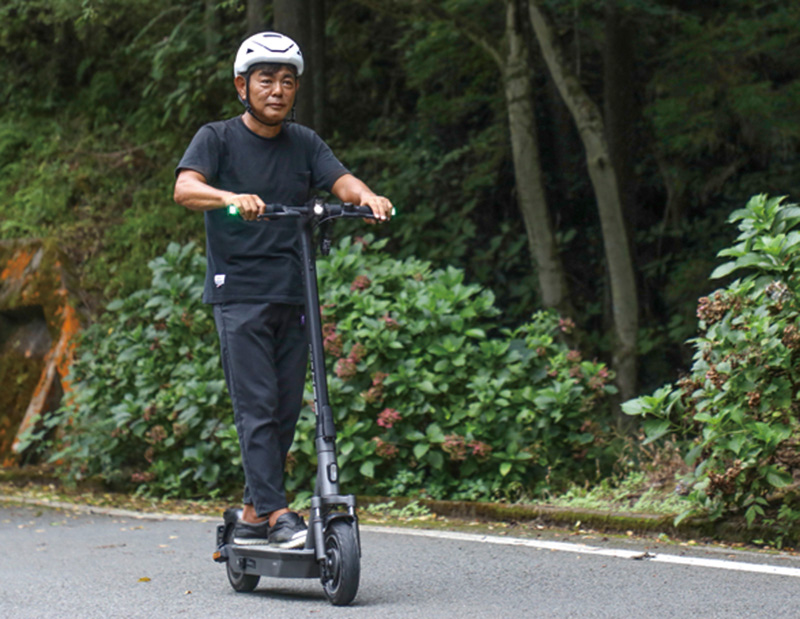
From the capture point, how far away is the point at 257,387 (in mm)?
4703

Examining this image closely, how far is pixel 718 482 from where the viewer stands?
224 inches

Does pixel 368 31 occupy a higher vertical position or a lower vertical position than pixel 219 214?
higher

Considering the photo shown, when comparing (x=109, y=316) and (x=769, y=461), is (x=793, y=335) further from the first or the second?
(x=109, y=316)

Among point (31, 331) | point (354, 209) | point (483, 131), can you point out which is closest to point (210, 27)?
point (483, 131)

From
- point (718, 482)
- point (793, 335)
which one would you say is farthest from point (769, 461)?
point (793, 335)

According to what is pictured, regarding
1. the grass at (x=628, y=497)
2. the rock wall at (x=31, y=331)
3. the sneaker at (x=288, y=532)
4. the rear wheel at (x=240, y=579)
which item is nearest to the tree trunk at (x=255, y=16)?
the rock wall at (x=31, y=331)

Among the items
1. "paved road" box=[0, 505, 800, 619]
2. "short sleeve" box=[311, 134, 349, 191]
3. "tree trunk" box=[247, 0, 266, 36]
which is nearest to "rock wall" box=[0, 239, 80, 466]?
"tree trunk" box=[247, 0, 266, 36]

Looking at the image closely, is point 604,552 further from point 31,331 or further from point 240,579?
point 31,331

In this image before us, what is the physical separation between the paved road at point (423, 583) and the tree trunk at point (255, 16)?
18.1 ft

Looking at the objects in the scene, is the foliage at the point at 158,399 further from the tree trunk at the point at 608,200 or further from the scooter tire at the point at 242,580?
the tree trunk at the point at 608,200

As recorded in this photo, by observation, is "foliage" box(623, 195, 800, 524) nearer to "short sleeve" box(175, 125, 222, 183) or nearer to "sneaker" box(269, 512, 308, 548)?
"sneaker" box(269, 512, 308, 548)

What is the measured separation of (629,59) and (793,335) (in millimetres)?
8529

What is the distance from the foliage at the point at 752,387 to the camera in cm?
563

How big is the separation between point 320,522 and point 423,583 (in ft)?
2.55
